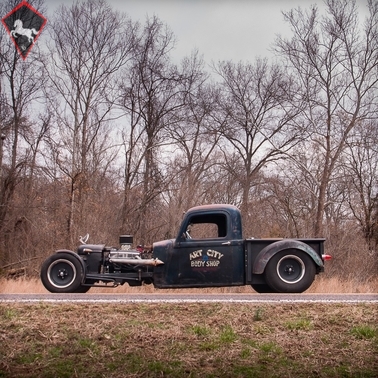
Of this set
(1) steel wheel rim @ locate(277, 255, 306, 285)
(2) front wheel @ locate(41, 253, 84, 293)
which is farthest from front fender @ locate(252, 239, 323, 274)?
(2) front wheel @ locate(41, 253, 84, 293)

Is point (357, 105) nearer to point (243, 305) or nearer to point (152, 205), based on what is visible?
point (152, 205)

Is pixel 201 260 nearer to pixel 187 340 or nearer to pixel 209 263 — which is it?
pixel 209 263

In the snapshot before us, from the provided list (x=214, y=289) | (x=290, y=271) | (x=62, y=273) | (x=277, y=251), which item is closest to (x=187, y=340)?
(x=277, y=251)

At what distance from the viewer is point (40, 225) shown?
50.5 feet

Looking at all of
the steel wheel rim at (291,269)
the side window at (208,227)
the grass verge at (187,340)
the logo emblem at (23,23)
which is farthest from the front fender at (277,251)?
the logo emblem at (23,23)

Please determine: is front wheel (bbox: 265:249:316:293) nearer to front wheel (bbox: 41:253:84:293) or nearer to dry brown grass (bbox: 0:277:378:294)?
dry brown grass (bbox: 0:277:378:294)

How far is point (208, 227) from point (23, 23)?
500cm

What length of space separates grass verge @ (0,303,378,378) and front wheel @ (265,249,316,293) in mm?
1905

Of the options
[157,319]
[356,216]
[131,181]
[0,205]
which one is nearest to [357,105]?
[356,216]

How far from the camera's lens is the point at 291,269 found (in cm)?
850

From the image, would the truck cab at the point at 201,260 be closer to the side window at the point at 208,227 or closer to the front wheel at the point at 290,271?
the side window at the point at 208,227

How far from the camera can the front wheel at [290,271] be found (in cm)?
836

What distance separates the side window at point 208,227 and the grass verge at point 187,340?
2.41m

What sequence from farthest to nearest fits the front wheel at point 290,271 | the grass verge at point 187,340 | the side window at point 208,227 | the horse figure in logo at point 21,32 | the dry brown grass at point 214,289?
the dry brown grass at point 214,289 < the side window at point 208,227 < the front wheel at point 290,271 < the horse figure in logo at point 21,32 < the grass verge at point 187,340
